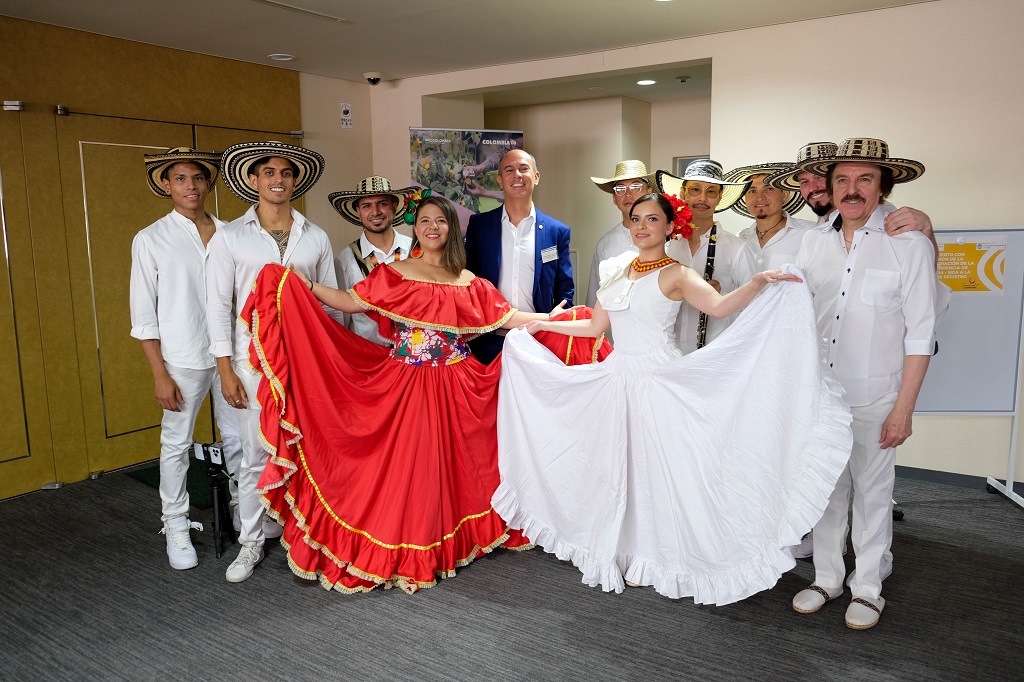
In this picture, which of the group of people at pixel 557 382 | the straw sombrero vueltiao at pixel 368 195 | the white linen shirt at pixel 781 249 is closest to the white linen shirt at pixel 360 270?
the straw sombrero vueltiao at pixel 368 195

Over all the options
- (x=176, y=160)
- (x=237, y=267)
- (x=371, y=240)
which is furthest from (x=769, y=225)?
(x=176, y=160)

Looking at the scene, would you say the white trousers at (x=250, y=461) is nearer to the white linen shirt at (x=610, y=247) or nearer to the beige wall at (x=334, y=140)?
the white linen shirt at (x=610, y=247)

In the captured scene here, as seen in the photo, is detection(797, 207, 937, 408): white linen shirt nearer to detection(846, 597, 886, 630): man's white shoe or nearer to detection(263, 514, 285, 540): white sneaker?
detection(846, 597, 886, 630): man's white shoe

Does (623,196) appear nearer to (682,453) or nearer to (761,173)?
(761,173)

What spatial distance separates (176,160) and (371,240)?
108 cm

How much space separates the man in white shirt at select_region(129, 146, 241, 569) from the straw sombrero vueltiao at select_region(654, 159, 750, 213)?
8.29 ft

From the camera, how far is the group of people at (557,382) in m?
2.93

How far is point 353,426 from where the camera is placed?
3.48 meters

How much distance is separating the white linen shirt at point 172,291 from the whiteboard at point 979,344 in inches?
168

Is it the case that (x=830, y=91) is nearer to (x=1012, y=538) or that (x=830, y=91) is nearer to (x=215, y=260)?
(x=1012, y=538)

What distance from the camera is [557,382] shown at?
3.47 meters

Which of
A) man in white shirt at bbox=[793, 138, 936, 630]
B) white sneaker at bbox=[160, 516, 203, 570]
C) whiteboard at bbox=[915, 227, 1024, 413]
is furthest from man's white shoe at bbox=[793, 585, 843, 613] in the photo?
white sneaker at bbox=[160, 516, 203, 570]

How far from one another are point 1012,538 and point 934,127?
2.48 metres

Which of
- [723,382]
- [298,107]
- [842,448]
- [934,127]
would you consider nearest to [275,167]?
[723,382]
